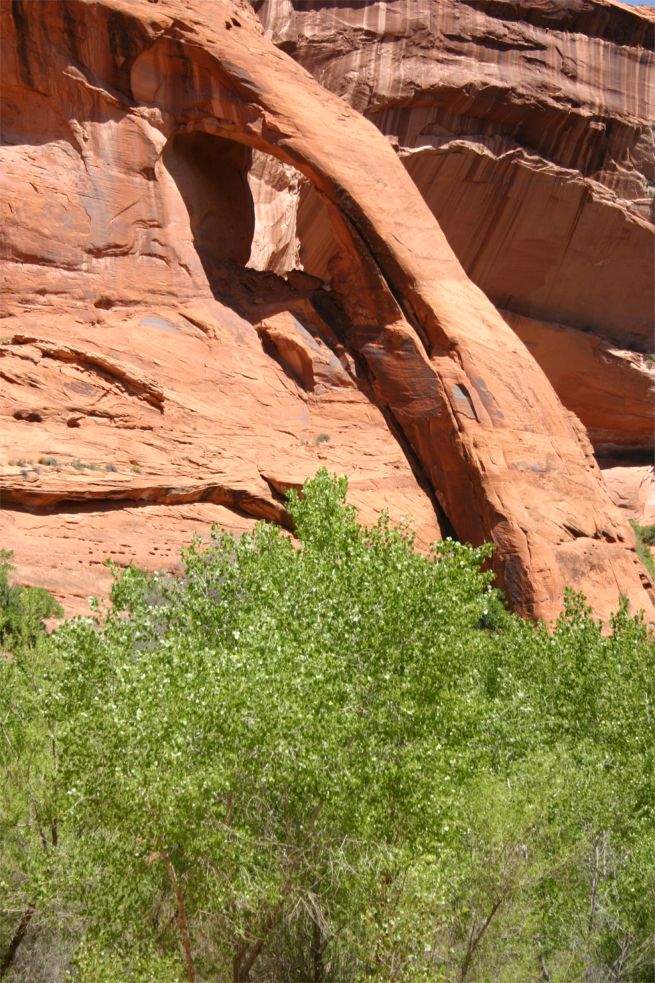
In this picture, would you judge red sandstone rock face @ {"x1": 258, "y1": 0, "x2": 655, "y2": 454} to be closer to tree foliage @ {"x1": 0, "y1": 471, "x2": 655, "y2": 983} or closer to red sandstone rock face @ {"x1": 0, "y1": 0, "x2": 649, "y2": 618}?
red sandstone rock face @ {"x1": 0, "y1": 0, "x2": 649, "y2": 618}

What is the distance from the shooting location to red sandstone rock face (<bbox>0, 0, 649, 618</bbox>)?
21.4 meters

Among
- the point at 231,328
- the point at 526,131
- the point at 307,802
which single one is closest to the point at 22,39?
the point at 231,328

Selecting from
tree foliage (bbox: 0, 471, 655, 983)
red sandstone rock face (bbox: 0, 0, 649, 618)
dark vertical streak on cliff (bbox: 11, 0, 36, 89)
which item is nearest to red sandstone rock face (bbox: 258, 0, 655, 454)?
red sandstone rock face (bbox: 0, 0, 649, 618)

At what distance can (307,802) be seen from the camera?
9.93 meters

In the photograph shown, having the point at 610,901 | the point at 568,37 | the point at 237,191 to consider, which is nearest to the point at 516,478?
the point at 237,191

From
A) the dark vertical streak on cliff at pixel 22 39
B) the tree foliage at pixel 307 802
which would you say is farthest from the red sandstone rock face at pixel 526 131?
the tree foliage at pixel 307 802

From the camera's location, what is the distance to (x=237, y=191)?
27.8m

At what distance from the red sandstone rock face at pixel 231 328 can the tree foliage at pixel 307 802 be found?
8573 mm

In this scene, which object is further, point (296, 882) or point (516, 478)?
point (516, 478)

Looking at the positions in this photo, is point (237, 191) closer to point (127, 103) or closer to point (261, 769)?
point (127, 103)

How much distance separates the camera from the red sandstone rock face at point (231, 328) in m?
21.4

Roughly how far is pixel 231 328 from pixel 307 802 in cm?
1553

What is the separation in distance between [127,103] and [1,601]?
12.0 m

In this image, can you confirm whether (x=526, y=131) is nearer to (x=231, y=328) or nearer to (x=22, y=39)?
(x=231, y=328)
